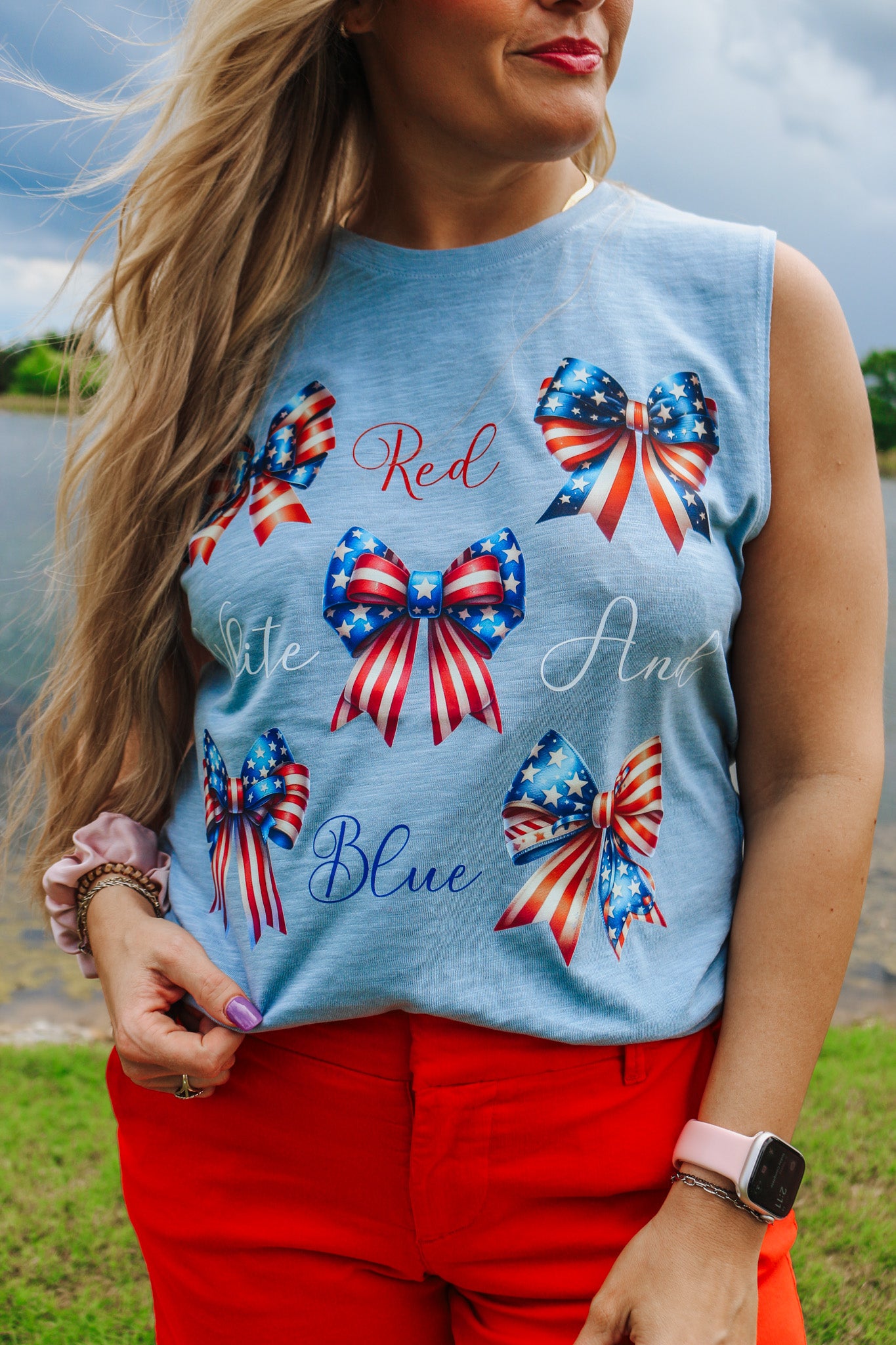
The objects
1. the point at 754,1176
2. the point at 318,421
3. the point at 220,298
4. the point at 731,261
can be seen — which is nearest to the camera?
the point at 754,1176

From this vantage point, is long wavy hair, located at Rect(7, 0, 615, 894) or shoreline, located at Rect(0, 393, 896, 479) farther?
shoreline, located at Rect(0, 393, 896, 479)

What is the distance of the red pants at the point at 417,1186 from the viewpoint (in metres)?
0.97

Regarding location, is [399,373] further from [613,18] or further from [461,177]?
[613,18]

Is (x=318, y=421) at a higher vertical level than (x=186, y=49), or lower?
lower

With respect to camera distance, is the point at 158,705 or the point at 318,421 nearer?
the point at 318,421

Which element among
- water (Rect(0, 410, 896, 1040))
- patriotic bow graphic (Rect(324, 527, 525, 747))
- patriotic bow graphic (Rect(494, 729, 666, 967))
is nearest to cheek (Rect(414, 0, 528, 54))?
patriotic bow graphic (Rect(324, 527, 525, 747))

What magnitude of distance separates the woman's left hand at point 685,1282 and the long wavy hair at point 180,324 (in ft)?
2.46

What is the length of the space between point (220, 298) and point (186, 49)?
31 cm

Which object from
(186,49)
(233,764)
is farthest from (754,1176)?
(186,49)

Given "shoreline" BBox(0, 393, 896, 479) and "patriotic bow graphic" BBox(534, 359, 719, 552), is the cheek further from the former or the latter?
"shoreline" BBox(0, 393, 896, 479)

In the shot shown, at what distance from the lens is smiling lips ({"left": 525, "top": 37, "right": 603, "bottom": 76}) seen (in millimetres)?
1024

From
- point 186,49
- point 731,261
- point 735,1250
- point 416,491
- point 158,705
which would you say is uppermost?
point 186,49

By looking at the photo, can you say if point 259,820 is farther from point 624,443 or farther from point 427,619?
point 624,443

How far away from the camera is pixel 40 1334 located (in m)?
1.97
